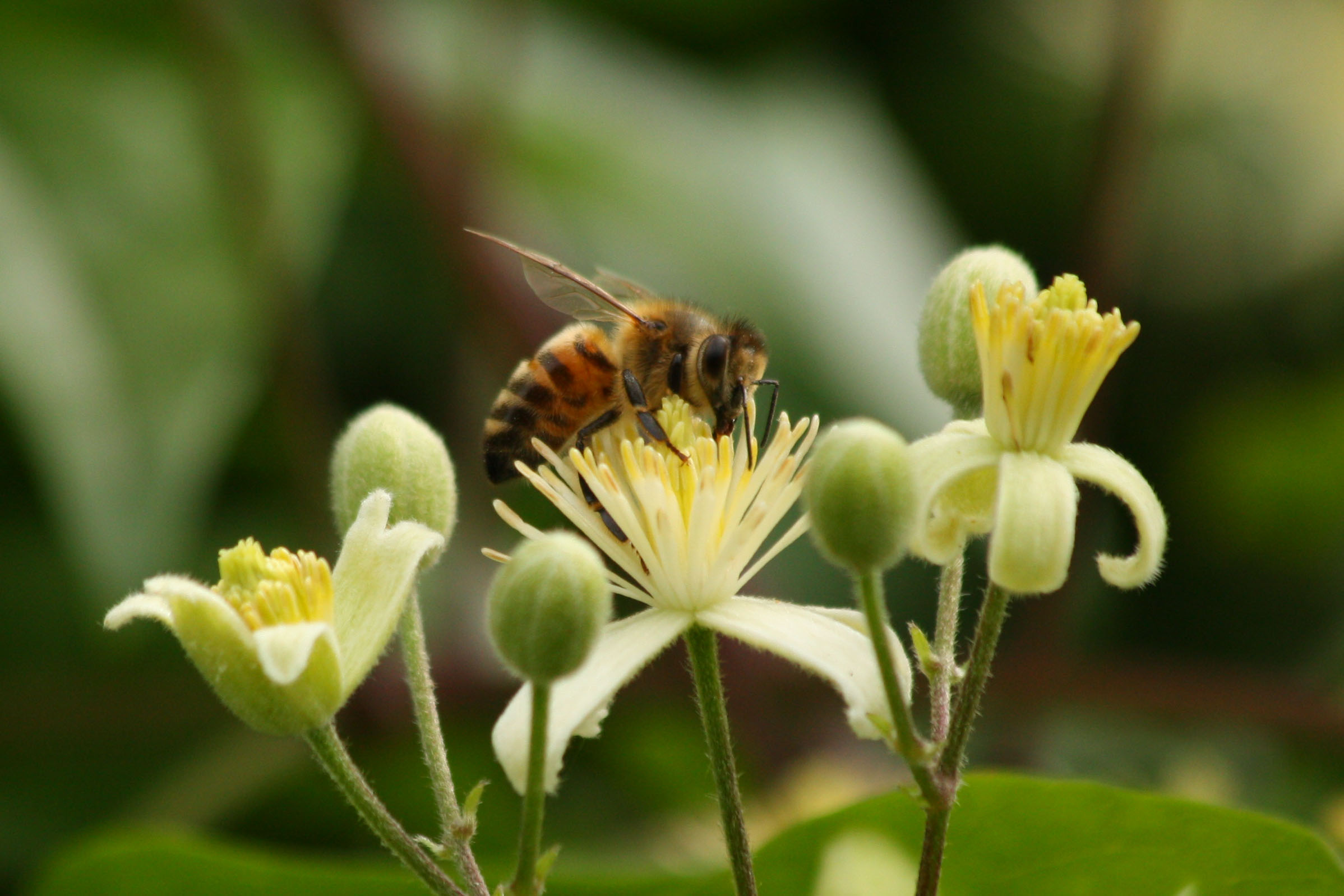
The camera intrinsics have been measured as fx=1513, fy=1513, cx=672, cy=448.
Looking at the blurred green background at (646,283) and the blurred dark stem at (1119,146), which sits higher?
the blurred dark stem at (1119,146)

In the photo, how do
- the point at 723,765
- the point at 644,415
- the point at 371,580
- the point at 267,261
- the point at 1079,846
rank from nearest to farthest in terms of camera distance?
the point at 723,765
the point at 371,580
the point at 1079,846
the point at 644,415
the point at 267,261

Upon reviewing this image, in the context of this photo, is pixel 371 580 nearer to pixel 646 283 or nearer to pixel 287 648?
pixel 287 648

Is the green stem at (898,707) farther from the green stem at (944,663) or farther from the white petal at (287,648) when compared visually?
the white petal at (287,648)

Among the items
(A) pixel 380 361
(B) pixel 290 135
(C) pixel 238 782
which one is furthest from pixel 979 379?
(B) pixel 290 135

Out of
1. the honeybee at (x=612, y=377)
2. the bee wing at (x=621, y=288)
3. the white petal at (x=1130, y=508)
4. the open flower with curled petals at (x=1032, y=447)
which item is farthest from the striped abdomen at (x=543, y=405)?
the white petal at (x=1130, y=508)

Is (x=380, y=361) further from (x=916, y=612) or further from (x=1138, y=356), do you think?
(x=1138, y=356)

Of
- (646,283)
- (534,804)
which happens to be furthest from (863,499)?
(646,283)

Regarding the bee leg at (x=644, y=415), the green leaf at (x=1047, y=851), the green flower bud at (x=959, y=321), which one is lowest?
the green leaf at (x=1047, y=851)
